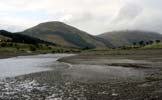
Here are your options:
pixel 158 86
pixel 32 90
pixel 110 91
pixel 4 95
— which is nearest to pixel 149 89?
pixel 158 86

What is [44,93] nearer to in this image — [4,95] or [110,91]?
[4,95]

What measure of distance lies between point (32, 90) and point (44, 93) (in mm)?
2957

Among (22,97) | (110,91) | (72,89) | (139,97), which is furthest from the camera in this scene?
(72,89)

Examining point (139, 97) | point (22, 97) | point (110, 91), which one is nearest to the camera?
point (139, 97)

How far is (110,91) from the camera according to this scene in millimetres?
33031

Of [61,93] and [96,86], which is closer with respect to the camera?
[61,93]

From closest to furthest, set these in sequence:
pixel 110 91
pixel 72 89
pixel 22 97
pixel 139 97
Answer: pixel 139 97 → pixel 22 97 → pixel 110 91 → pixel 72 89

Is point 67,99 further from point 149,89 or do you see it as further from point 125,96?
point 149,89

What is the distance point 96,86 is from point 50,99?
9232 millimetres

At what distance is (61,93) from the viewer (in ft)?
108

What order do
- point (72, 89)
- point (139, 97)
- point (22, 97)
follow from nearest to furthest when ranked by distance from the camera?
point (139, 97)
point (22, 97)
point (72, 89)

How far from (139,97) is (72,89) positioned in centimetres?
944

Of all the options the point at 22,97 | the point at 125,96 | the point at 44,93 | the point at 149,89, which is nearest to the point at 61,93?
the point at 44,93

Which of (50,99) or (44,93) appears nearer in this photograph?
(50,99)
